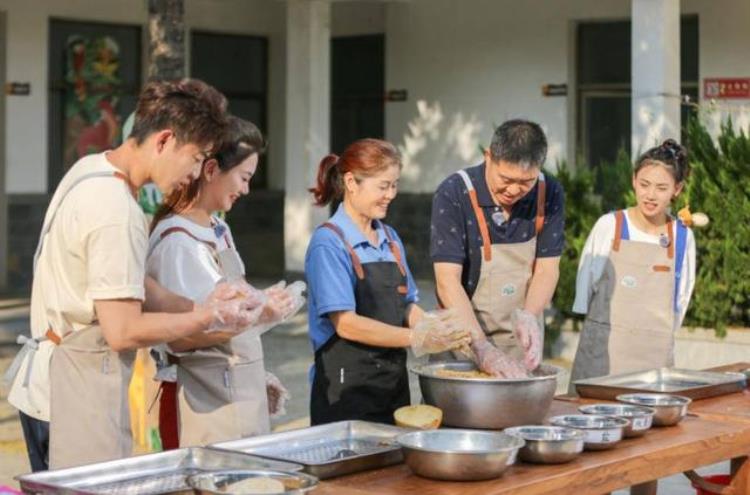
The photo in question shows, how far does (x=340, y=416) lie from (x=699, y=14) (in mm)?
9959

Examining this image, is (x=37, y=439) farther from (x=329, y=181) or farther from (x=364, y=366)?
(x=329, y=181)

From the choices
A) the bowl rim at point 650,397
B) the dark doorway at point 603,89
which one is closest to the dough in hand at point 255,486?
the bowl rim at point 650,397

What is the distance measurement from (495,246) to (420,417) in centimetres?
125

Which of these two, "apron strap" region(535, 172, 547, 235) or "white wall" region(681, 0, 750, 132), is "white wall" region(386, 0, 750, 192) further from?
"apron strap" region(535, 172, 547, 235)

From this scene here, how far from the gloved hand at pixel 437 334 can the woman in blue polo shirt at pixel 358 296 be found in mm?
24

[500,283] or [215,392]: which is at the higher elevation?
[500,283]

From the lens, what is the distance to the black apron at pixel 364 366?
189 inches

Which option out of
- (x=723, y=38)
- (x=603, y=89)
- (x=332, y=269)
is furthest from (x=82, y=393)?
(x=603, y=89)

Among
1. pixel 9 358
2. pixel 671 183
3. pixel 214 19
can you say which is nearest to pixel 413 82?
pixel 214 19

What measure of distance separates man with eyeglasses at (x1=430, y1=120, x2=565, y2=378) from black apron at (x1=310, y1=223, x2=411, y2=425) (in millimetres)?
324

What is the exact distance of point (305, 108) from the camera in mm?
15188

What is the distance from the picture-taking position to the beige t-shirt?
3.79 m

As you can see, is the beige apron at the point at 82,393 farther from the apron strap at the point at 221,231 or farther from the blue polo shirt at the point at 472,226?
the blue polo shirt at the point at 472,226

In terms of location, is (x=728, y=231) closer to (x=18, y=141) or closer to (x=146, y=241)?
(x=146, y=241)
